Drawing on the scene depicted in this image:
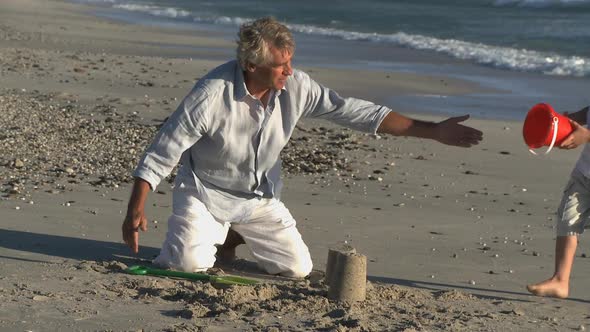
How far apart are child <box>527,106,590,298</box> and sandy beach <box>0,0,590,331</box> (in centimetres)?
8

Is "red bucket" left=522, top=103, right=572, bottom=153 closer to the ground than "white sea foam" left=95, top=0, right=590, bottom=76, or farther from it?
closer to the ground

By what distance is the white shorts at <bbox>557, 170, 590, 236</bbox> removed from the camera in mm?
5879

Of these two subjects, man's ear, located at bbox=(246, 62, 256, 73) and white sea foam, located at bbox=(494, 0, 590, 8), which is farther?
white sea foam, located at bbox=(494, 0, 590, 8)

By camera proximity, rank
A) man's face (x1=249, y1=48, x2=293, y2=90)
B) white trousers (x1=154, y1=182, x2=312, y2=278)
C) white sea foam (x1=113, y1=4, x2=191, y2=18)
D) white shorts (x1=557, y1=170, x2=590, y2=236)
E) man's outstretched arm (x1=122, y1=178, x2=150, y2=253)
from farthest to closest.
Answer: white sea foam (x1=113, y1=4, x2=191, y2=18) → white trousers (x1=154, y1=182, x2=312, y2=278) → white shorts (x1=557, y1=170, x2=590, y2=236) → man's face (x1=249, y1=48, x2=293, y2=90) → man's outstretched arm (x1=122, y1=178, x2=150, y2=253)

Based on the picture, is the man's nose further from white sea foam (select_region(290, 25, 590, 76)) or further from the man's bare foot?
white sea foam (select_region(290, 25, 590, 76))

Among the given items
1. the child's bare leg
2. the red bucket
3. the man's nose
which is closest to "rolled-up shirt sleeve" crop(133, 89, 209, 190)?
the man's nose

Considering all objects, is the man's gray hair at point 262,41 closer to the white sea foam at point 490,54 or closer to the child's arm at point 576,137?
the child's arm at point 576,137

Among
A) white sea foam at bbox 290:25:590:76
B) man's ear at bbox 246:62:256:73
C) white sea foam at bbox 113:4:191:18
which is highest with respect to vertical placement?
white sea foam at bbox 113:4:191:18

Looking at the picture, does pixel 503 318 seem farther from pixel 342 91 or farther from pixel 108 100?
pixel 342 91

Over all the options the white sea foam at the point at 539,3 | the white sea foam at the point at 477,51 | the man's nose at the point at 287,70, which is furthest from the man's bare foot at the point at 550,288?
the white sea foam at the point at 539,3

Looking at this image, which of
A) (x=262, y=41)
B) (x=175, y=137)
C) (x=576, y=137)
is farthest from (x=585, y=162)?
(x=175, y=137)

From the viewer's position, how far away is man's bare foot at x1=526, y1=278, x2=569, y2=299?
5.76m

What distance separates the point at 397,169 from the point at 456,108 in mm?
4277


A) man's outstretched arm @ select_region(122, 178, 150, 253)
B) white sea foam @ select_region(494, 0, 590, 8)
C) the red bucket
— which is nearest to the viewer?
the red bucket
